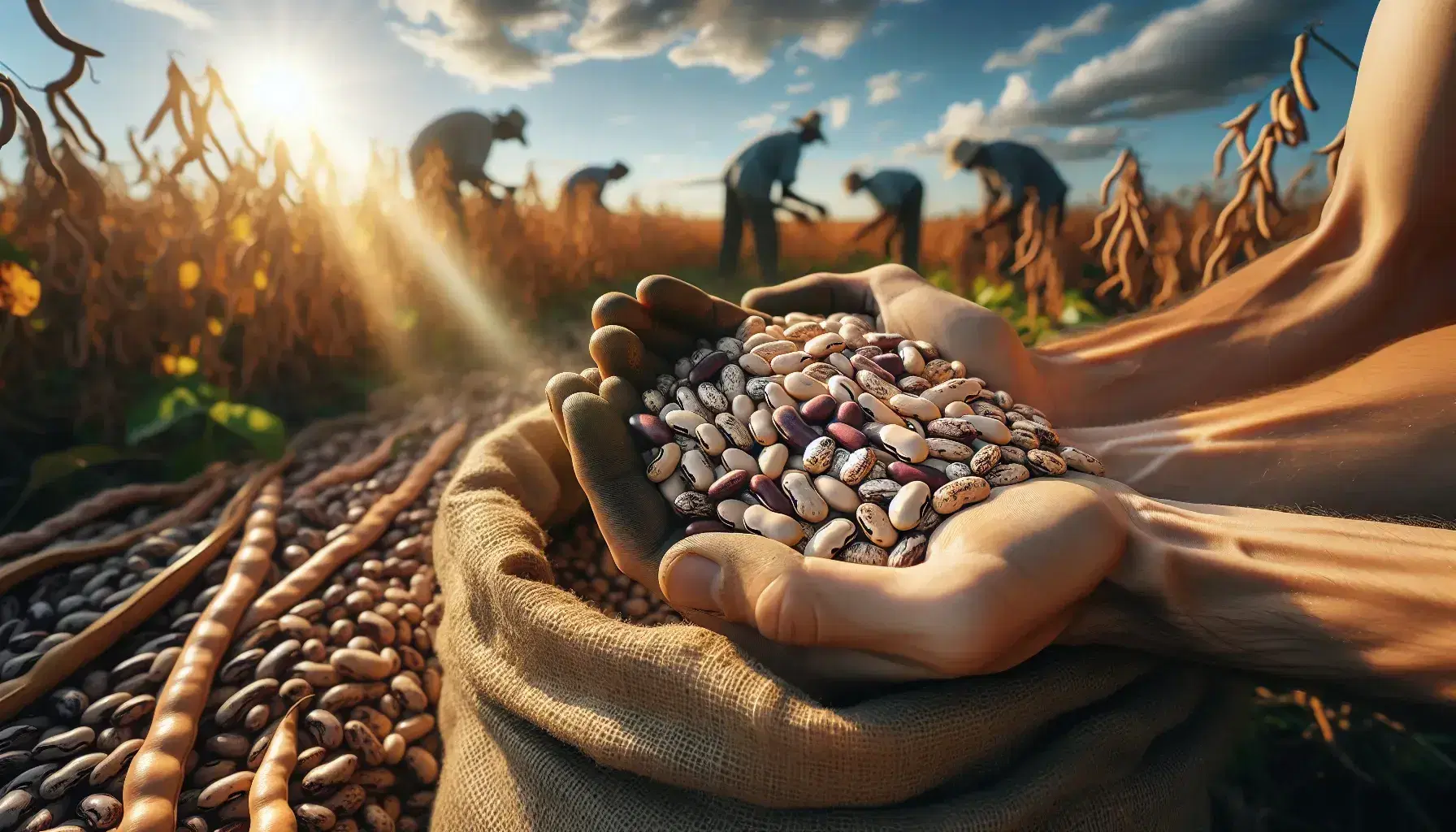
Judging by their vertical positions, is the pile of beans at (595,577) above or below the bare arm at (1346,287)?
below

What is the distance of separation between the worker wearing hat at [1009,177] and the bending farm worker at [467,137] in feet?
13.8

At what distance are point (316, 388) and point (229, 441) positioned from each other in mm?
788

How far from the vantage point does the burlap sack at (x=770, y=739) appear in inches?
36.7

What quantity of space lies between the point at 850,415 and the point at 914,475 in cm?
19

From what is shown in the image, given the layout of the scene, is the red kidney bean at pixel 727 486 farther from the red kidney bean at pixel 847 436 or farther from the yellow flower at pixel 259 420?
the yellow flower at pixel 259 420

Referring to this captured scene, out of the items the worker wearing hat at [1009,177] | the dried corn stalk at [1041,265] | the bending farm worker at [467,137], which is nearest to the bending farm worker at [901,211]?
the worker wearing hat at [1009,177]

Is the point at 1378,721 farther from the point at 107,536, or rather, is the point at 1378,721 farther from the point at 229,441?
the point at 229,441

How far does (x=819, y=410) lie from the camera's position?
130cm

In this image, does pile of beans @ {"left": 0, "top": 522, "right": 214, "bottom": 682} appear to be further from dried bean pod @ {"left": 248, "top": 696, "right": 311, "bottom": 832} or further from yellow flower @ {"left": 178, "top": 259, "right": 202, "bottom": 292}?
yellow flower @ {"left": 178, "top": 259, "right": 202, "bottom": 292}

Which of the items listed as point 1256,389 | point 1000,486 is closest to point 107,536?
point 1000,486

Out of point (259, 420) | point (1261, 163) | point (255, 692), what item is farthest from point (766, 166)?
point (255, 692)

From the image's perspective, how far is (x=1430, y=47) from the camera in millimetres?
1423

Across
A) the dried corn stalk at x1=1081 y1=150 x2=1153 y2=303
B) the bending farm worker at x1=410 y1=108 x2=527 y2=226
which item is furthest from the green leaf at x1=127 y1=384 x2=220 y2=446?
the dried corn stalk at x1=1081 y1=150 x2=1153 y2=303

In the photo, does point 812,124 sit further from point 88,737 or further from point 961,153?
point 88,737
